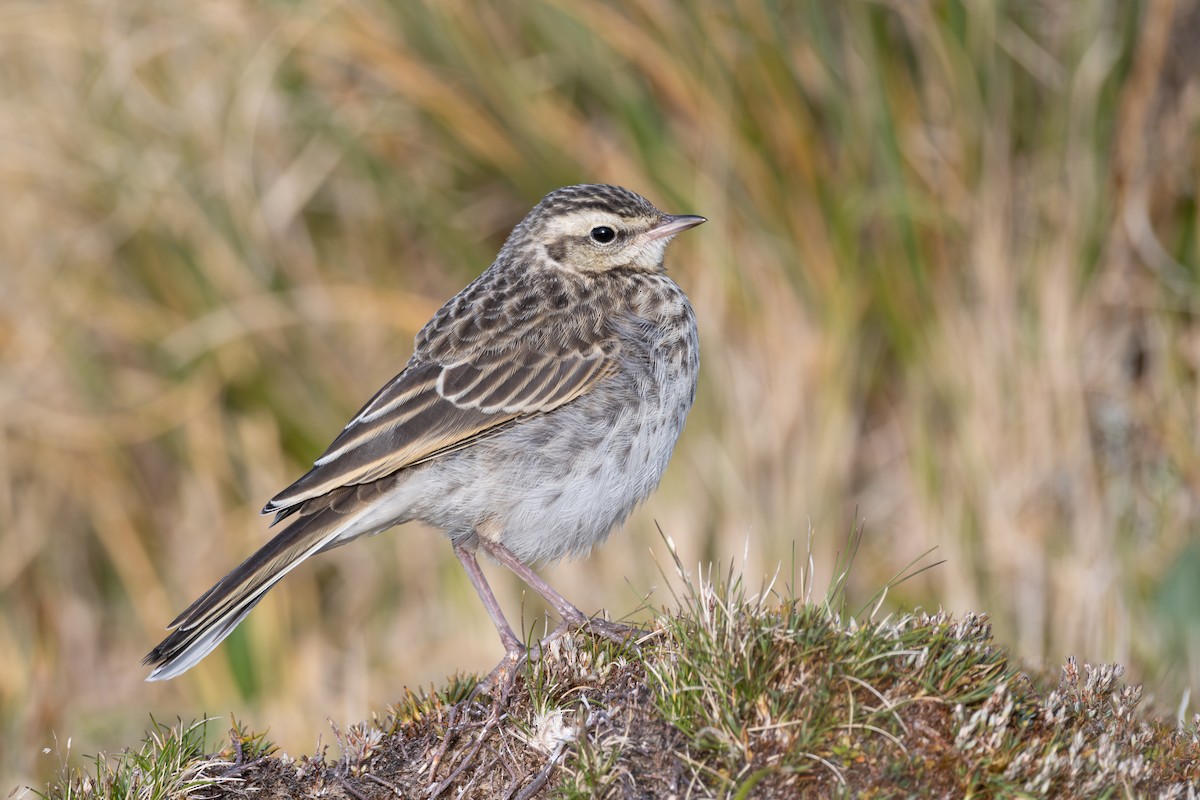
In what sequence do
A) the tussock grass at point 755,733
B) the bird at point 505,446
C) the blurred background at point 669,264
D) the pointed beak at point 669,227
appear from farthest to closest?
the blurred background at point 669,264 → the pointed beak at point 669,227 → the bird at point 505,446 → the tussock grass at point 755,733

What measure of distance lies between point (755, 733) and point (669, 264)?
4.99m

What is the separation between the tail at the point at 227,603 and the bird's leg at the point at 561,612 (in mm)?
662

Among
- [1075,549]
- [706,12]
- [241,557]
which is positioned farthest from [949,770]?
[241,557]

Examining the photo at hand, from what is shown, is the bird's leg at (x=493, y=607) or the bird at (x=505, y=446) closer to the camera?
the bird's leg at (x=493, y=607)

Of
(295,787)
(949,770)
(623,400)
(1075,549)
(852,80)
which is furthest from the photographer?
(852,80)

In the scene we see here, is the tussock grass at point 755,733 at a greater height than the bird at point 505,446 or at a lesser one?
lesser

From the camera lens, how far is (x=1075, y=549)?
7.53m

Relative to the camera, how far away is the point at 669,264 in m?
8.39

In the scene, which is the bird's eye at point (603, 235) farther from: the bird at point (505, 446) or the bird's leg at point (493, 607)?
the bird's leg at point (493, 607)

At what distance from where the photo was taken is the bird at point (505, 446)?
16.1ft

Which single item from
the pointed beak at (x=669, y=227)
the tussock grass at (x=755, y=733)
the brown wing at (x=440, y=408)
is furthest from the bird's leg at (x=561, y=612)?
the pointed beak at (x=669, y=227)

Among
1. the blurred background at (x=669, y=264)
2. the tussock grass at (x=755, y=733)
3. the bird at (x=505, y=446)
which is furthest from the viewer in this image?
the blurred background at (x=669, y=264)

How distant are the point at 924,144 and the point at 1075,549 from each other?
7.69ft

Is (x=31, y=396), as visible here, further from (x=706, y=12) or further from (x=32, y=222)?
(x=706, y=12)
